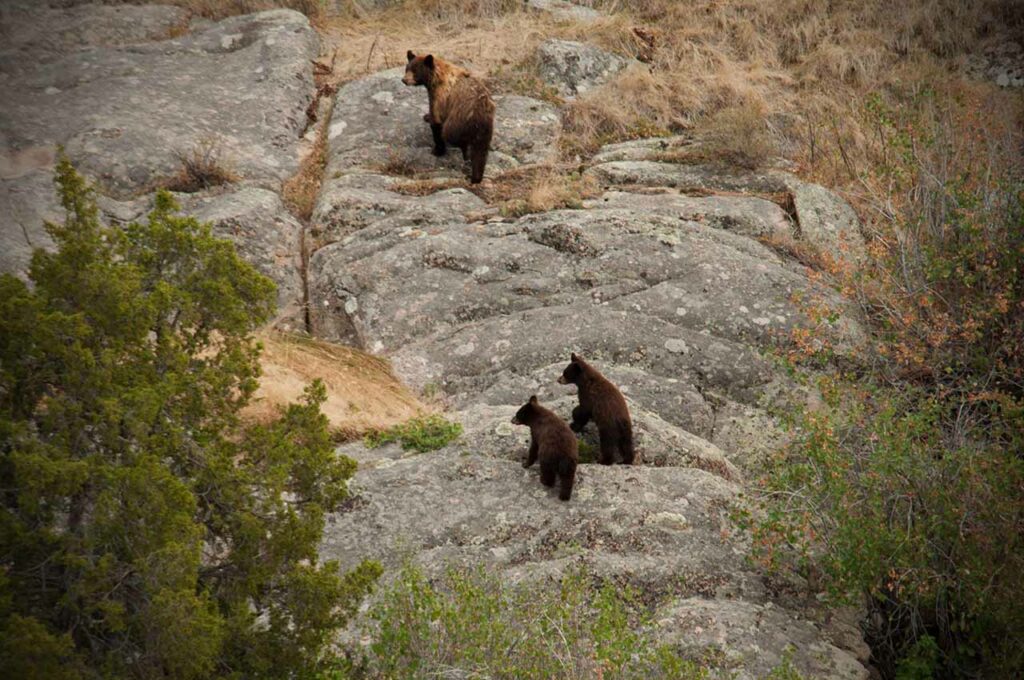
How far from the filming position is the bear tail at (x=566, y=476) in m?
8.38

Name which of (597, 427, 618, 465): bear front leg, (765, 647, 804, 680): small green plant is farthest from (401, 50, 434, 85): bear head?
(765, 647, 804, 680): small green plant

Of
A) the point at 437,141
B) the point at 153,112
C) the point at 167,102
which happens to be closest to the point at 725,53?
the point at 437,141

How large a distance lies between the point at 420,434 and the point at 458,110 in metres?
6.73

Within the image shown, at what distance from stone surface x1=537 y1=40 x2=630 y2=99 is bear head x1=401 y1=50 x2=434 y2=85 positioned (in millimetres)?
3549

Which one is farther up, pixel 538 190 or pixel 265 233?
pixel 538 190

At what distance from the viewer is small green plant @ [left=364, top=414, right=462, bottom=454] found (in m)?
9.59

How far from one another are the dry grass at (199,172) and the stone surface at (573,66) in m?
6.62

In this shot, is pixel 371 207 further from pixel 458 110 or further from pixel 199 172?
pixel 199 172

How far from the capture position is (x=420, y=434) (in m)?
9.66

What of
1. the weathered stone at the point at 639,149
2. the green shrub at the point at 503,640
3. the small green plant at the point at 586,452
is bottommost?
the small green plant at the point at 586,452

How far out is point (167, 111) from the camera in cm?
1535

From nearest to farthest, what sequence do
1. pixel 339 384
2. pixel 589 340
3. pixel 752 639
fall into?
1. pixel 752 639
2. pixel 339 384
3. pixel 589 340

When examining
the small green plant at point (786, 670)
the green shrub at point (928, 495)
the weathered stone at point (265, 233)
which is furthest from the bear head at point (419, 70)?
the small green plant at point (786, 670)

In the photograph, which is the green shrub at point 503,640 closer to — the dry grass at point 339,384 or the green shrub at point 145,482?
the green shrub at point 145,482
